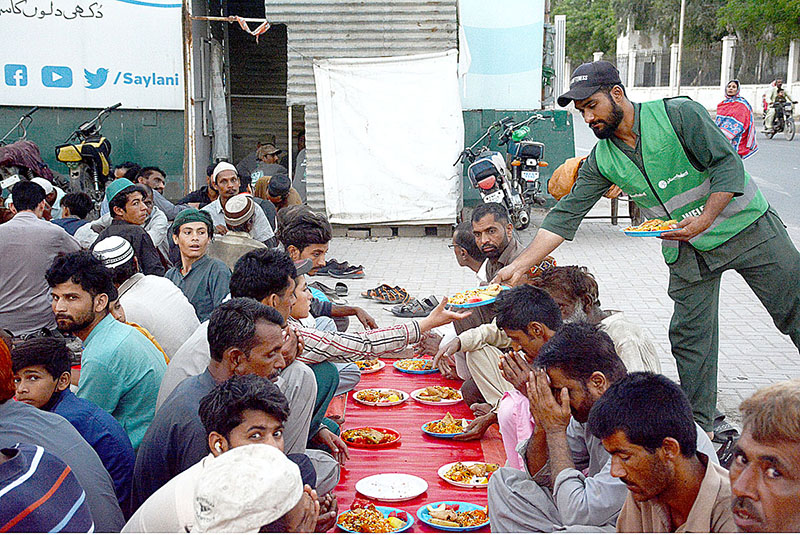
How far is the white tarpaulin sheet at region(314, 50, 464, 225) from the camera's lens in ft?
35.0

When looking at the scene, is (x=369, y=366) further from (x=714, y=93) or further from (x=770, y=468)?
(x=714, y=93)

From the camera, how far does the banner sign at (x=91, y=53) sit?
1029 centimetres

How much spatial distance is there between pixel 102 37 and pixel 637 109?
8.47m

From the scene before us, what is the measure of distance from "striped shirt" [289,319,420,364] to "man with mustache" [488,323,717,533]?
1.10 meters

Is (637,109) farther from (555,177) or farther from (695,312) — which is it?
(555,177)

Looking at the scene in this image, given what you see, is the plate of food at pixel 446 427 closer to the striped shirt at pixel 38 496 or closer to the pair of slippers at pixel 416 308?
the striped shirt at pixel 38 496

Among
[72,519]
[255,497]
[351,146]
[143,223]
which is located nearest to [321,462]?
[72,519]

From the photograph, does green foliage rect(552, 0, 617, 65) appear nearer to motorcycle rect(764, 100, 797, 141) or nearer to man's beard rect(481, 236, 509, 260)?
motorcycle rect(764, 100, 797, 141)

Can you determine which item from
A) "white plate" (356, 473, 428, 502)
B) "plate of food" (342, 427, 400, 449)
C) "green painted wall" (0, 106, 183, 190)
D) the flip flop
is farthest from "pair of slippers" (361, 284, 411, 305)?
"green painted wall" (0, 106, 183, 190)

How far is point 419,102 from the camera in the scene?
1067cm

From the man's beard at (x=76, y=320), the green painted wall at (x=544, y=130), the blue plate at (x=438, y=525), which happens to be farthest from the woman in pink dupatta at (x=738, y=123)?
the man's beard at (x=76, y=320)

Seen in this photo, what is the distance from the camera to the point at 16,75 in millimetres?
10406

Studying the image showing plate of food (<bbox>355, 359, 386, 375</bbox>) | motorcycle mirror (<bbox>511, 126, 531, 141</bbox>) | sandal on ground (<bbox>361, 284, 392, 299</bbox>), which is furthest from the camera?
motorcycle mirror (<bbox>511, 126, 531, 141</bbox>)

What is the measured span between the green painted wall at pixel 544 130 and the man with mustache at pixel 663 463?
387 inches
